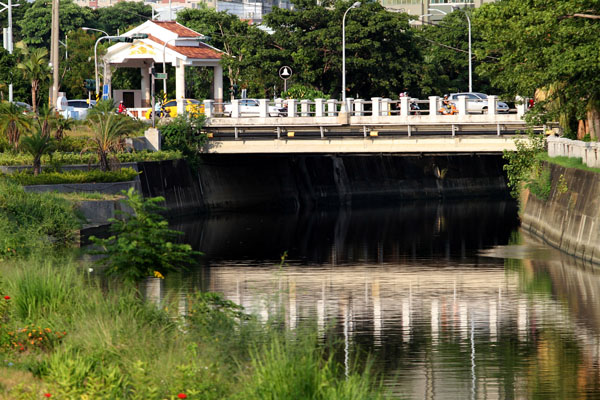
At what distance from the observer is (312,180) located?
7869 centimetres

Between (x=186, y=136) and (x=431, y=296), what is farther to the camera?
(x=186, y=136)

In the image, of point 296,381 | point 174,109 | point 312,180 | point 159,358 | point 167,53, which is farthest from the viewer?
point 312,180

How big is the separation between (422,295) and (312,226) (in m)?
27.4

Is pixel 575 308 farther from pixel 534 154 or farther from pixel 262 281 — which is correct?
pixel 534 154

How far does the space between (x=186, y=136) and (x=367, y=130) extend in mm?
10724

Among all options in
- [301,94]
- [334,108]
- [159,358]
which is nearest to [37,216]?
[159,358]

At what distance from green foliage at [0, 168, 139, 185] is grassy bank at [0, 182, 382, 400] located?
26.3 m

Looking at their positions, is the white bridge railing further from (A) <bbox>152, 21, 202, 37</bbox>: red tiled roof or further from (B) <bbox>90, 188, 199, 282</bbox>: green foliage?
(B) <bbox>90, 188, 199, 282</bbox>: green foliage

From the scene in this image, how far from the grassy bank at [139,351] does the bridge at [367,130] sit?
123 ft

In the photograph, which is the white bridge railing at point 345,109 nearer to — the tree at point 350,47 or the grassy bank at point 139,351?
the tree at point 350,47

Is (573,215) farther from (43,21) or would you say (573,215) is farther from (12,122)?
(43,21)

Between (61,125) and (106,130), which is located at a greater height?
(61,125)

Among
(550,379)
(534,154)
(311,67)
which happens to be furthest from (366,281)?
(311,67)

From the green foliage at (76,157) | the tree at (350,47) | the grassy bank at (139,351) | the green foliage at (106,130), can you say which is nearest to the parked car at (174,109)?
the green foliage at (76,157)
